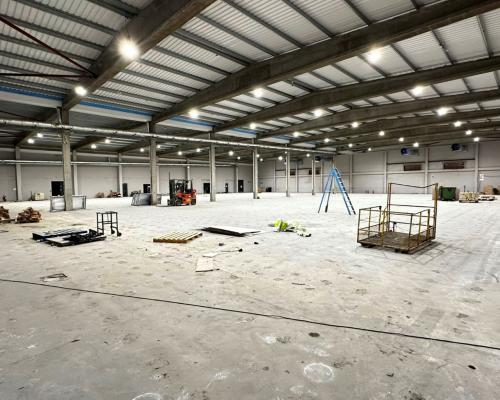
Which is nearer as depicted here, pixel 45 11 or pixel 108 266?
pixel 108 266

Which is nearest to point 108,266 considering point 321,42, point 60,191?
point 321,42

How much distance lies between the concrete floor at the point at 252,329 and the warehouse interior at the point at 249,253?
0.07 ft

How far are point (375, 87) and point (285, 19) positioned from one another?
259 inches

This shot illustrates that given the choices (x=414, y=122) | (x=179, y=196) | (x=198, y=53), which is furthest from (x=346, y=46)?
(x=179, y=196)

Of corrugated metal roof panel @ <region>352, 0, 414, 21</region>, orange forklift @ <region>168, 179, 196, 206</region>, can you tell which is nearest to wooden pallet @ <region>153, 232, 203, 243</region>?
corrugated metal roof panel @ <region>352, 0, 414, 21</region>

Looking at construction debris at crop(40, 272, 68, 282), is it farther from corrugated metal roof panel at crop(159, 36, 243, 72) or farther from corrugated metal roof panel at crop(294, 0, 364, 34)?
corrugated metal roof panel at crop(294, 0, 364, 34)

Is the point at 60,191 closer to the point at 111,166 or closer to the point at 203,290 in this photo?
the point at 111,166

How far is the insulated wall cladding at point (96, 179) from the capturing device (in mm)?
33375

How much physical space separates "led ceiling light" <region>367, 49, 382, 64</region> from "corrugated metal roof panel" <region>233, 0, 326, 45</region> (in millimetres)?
2355

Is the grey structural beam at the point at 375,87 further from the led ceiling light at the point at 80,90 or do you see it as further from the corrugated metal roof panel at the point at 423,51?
the led ceiling light at the point at 80,90

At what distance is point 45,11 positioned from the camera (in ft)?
25.7

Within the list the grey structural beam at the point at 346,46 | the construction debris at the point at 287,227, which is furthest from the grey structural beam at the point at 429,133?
the construction debris at the point at 287,227

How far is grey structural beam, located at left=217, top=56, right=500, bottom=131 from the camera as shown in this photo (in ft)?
34.8

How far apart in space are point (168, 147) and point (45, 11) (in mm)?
27064
